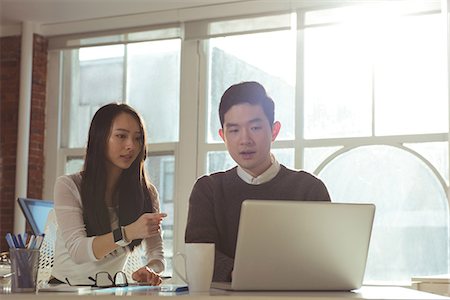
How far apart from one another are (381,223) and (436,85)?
3.38 ft

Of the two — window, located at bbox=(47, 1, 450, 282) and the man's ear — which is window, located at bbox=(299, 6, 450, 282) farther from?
the man's ear

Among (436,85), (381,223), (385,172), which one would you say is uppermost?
(436,85)

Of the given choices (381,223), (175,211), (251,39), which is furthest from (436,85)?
(175,211)

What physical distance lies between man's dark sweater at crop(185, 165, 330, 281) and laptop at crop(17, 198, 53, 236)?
2255 mm

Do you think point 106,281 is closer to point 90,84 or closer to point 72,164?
point 72,164

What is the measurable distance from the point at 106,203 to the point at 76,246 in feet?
0.90

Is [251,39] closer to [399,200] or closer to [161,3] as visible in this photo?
[161,3]

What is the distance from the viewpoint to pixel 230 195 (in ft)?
8.34

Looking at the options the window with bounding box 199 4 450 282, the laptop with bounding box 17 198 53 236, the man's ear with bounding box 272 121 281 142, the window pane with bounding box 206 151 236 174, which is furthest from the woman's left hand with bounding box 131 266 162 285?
the window pane with bounding box 206 151 236 174

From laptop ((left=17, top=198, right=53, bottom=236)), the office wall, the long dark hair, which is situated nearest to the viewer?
the long dark hair

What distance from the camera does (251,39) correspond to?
19.5 ft

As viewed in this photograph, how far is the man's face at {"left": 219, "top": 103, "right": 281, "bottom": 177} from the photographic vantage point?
2.47 metres

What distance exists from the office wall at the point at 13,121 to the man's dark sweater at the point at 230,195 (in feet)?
13.7

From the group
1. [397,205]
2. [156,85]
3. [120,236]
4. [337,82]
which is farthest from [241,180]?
[156,85]
